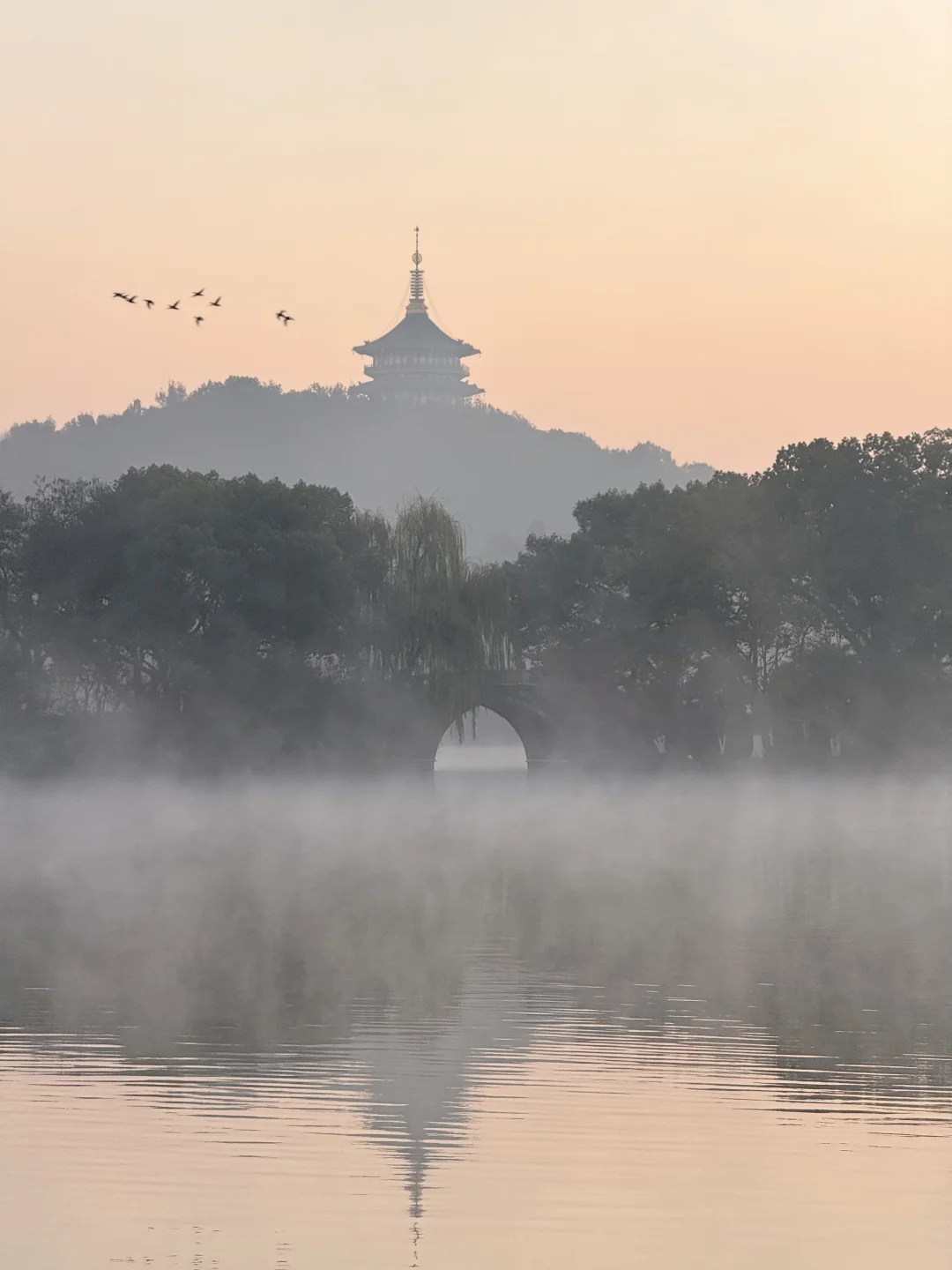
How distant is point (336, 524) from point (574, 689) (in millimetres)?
11115

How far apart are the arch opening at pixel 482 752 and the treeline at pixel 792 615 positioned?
15.5 meters

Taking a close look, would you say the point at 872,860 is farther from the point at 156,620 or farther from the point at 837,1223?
the point at 156,620

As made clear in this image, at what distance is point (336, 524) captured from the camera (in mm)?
55250

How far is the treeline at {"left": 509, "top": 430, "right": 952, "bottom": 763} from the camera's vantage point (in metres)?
53.2

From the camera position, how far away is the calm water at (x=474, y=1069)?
8.85 m

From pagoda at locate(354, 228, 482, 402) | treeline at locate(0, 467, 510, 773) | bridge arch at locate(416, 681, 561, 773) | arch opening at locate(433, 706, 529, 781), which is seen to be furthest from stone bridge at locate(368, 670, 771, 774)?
pagoda at locate(354, 228, 482, 402)

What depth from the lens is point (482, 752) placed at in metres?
123

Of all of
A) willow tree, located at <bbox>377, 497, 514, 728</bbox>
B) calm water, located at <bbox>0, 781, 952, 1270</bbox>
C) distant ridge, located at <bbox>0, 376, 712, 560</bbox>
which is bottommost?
calm water, located at <bbox>0, 781, 952, 1270</bbox>

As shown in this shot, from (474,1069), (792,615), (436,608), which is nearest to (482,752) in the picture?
(436,608)

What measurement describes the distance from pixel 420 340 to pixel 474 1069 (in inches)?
6615

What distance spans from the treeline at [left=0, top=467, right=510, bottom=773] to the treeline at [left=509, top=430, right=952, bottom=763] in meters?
6.06

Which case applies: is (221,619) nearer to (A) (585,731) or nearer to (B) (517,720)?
(B) (517,720)

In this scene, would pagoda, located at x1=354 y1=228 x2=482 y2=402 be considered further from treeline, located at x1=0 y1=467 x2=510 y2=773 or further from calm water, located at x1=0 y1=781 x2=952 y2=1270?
calm water, located at x1=0 y1=781 x2=952 y2=1270

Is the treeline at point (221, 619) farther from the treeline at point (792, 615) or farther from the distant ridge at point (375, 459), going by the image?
the distant ridge at point (375, 459)
